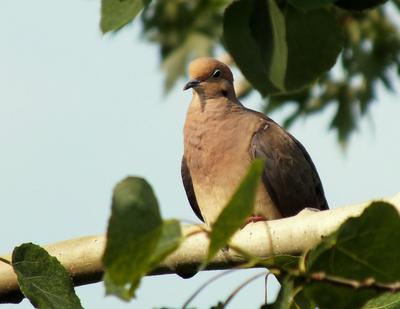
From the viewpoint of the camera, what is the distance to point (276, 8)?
5.47ft

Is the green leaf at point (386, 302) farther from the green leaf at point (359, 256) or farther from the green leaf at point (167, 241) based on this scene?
the green leaf at point (167, 241)

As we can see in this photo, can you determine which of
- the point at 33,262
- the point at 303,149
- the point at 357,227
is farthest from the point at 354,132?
the point at 357,227

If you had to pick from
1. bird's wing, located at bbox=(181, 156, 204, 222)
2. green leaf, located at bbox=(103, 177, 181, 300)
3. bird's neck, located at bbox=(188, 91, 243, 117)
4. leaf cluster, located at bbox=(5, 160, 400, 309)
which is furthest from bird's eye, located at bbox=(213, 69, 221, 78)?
green leaf, located at bbox=(103, 177, 181, 300)

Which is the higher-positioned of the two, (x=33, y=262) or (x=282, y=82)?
(x=282, y=82)

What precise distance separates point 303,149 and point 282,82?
3.60 m

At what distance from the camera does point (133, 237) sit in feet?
4.46

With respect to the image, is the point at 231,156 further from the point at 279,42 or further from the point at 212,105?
the point at 279,42

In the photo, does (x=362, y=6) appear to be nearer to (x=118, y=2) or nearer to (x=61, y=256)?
(x=118, y=2)

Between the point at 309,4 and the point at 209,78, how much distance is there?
3656 mm

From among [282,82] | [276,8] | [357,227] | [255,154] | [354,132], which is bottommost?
[354,132]

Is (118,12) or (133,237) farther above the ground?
(118,12)

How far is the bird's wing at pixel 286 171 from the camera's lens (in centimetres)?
486

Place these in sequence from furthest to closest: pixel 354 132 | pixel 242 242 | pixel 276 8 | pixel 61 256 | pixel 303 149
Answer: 1. pixel 354 132
2. pixel 303 149
3. pixel 61 256
4. pixel 242 242
5. pixel 276 8

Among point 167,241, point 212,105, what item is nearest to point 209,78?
point 212,105
